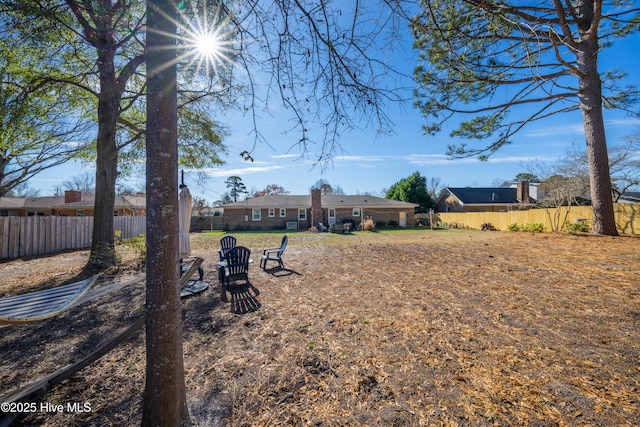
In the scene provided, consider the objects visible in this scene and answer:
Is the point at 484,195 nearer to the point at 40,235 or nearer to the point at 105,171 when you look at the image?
the point at 105,171

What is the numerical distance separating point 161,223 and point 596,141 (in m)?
13.1

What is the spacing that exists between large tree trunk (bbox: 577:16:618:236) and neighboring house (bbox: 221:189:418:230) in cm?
1714

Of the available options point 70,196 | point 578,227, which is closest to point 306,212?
point 578,227

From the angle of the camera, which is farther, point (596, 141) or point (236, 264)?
point (596, 141)

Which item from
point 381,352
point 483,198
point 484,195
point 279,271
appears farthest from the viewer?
point 484,195

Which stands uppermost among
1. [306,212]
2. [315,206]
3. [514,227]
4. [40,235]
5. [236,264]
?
[315,206]

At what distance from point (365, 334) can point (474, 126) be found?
31.4 feet

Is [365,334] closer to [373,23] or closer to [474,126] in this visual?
[373,23]

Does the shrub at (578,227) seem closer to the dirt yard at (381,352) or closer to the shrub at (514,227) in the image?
the shrub at (514,227)

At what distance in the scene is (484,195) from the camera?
33875mm

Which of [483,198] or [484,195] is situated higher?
[484,195]

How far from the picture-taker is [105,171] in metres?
7.82

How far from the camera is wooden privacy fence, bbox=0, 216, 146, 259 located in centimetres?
1033

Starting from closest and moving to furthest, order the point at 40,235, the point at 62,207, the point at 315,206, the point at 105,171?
the point at 105,171 → the point at 40,235 → the point at 315,206 → the point at 62,207
